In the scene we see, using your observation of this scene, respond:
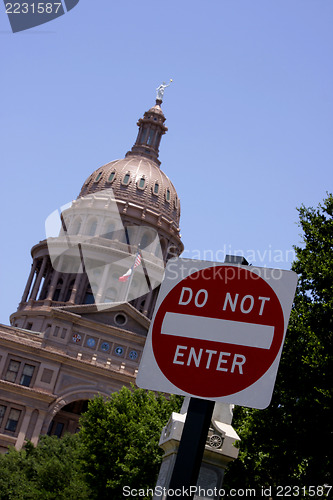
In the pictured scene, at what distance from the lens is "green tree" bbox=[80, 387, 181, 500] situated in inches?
1459

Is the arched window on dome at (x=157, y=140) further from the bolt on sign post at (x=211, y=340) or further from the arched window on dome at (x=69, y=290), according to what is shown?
the bolt on sign post at (x=211, y=340)

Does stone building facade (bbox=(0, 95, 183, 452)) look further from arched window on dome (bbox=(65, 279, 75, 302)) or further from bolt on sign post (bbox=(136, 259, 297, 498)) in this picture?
bolt on sign post (bbox=(136, 259, 297, 498))

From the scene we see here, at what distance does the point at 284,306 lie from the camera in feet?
15.2

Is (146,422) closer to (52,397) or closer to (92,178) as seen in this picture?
(52,397)

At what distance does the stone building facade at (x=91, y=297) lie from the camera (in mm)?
72938

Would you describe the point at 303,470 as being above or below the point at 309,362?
below

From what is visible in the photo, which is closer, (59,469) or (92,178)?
(59,469)

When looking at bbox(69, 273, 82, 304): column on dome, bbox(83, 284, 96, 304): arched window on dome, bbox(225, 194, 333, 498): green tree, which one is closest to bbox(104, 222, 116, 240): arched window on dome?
bbox(69, 273, 82, 304): column on dome

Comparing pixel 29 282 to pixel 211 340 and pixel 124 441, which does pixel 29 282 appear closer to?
pixel 124 441

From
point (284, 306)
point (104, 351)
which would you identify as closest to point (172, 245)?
point (104, 351)

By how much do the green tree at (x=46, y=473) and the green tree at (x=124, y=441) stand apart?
1.26 meters

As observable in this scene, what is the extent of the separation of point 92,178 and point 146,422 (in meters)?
75.4

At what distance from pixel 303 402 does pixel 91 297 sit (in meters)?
78.6

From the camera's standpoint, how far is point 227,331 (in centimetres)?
453
